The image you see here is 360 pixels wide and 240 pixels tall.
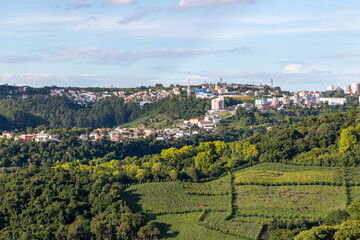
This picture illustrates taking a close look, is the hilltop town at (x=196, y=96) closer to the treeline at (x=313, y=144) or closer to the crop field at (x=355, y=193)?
the treeline at (x=313, y=144)

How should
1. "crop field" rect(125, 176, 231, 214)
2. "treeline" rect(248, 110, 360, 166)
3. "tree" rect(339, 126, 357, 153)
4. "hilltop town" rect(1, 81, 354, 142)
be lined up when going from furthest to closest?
"hilltop town" rect(1, 81, 354, 142) → "tree" rect(339, 126, 357, 153) → "treeline" rect(248, 110, 360, 166) → "crop field" rect(125, 176, 231, 214)

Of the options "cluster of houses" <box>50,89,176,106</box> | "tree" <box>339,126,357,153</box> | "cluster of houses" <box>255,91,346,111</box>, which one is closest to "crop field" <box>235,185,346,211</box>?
"tree" <box>339,126,357,153</box>

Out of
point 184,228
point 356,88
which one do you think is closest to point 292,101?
point 356,88

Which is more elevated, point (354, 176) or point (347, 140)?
point (347, 140)

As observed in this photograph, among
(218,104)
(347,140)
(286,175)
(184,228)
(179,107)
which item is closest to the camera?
(184,228)

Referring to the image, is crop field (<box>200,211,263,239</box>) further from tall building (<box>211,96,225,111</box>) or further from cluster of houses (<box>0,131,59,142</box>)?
tall building (<box>211,96,225,111</box>)

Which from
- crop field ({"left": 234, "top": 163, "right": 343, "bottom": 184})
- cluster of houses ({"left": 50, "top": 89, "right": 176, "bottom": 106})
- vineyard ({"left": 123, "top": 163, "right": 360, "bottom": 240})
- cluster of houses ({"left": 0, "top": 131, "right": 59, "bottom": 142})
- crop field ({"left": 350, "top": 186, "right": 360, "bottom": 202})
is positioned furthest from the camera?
cluster of houses ({"left": 50, "top": 89, "right": 176, "bottom": 106})

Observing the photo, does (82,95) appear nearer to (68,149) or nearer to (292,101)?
(292,101)
